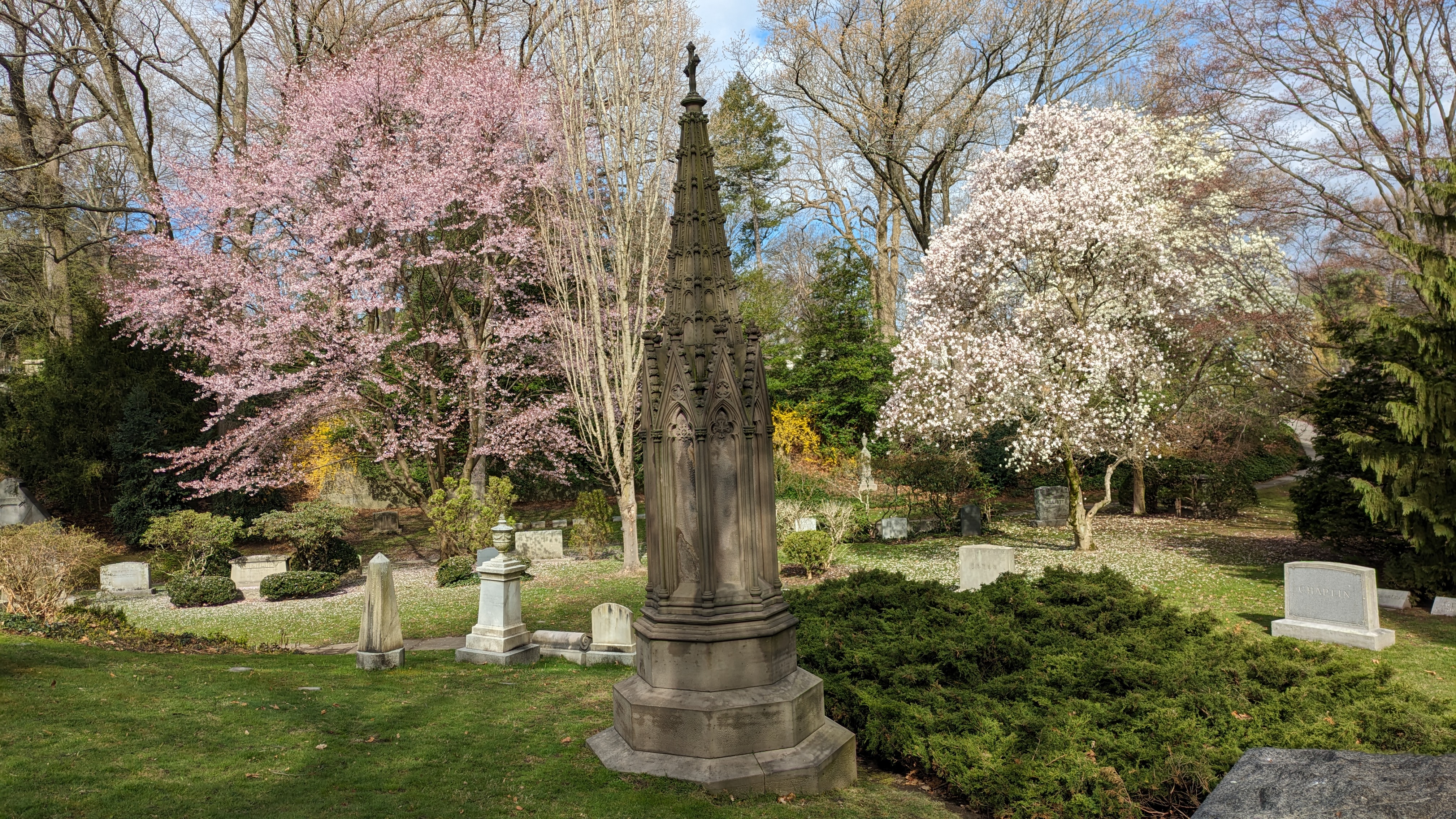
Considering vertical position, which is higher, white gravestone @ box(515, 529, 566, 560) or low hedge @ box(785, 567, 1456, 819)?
low hedge @ box(785, 567, 1456, 819)

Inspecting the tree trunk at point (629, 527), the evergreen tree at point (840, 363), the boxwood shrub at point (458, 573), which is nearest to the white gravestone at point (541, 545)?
the tree trunk at point (629, 527)

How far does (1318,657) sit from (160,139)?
33.4 meters

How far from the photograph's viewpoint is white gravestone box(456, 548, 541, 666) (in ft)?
30.9

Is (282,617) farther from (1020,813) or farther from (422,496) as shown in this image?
(1020,813)

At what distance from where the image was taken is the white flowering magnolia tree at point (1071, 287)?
1508 centimetres

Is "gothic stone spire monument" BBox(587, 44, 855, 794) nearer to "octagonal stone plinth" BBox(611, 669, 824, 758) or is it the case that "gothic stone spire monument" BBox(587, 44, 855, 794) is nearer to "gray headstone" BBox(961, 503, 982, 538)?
"octagonal stone plinth" BBox(611, 669, 824, 758)

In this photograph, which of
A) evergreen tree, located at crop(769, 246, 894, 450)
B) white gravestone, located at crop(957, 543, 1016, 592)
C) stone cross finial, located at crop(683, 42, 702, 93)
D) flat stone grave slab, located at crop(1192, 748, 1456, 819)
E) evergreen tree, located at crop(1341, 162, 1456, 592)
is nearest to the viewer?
flat stone grave slab, located at crop(1192, 748, 1456, 819)

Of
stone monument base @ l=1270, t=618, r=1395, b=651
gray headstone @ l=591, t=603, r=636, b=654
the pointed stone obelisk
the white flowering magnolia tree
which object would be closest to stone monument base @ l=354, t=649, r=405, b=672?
the pointed stone obelisk

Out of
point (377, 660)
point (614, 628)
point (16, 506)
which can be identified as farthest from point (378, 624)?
point (16, 506)

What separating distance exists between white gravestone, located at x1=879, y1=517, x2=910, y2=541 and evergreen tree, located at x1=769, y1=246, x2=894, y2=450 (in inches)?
309

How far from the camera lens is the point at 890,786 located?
5434 millimetres

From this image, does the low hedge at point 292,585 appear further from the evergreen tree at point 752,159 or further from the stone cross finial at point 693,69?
the evergreen tree at point 752,159

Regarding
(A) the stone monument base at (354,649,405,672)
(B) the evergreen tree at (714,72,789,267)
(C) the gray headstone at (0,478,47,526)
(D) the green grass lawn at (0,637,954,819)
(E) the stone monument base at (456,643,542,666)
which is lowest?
(E) the stone monument base at (456,643,542,666)

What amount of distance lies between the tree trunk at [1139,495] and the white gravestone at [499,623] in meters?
18.6
